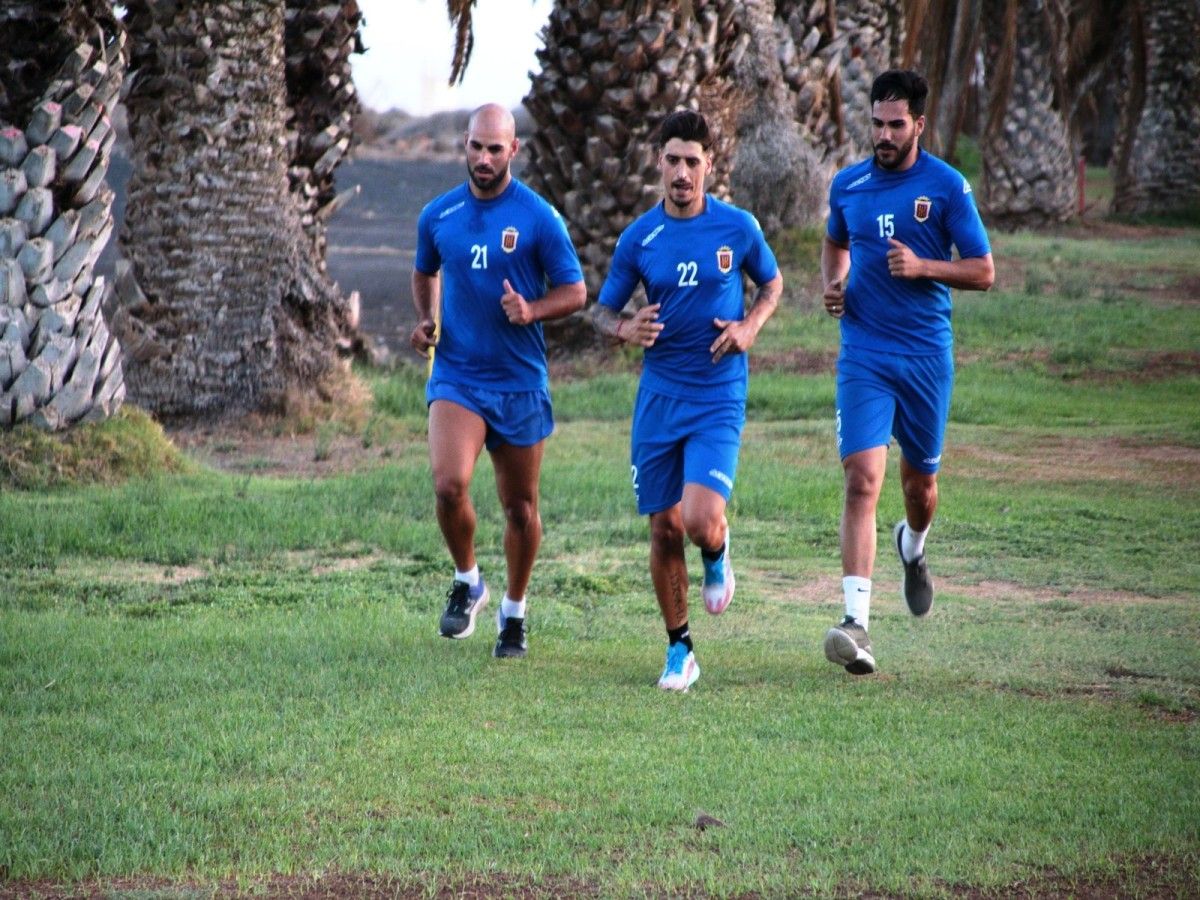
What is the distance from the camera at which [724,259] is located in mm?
7160

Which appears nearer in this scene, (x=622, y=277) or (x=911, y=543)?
(x=622, y=277)

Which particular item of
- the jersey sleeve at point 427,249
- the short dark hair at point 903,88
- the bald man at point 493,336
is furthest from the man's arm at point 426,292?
the short dark hair at point 903,88

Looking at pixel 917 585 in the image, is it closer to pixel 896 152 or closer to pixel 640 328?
pixel 896 152

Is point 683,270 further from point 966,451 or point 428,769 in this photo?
point 966,451

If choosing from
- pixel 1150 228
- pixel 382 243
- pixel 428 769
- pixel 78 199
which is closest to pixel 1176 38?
pixel 1150 228

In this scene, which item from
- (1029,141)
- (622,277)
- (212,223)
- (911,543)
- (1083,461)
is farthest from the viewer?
(1029,141)

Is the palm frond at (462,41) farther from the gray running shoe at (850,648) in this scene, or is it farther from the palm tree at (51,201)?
the gray running shoe at (850,648)

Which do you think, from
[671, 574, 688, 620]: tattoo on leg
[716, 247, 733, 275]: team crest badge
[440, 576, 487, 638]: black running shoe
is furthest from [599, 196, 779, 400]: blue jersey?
[440, 576, 487, 638]: black running shoe

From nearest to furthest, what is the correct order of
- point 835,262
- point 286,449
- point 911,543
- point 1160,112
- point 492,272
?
point 492,272 < point 835,262 < point 911,543 < point 286,449 < point 1160,112

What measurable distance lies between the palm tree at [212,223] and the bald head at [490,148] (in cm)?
611

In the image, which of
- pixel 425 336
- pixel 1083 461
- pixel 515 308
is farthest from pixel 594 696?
pixel 1083 461

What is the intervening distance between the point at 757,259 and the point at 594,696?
190 cm

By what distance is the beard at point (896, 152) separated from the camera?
305 inches

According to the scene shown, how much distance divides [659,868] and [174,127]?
967cm
